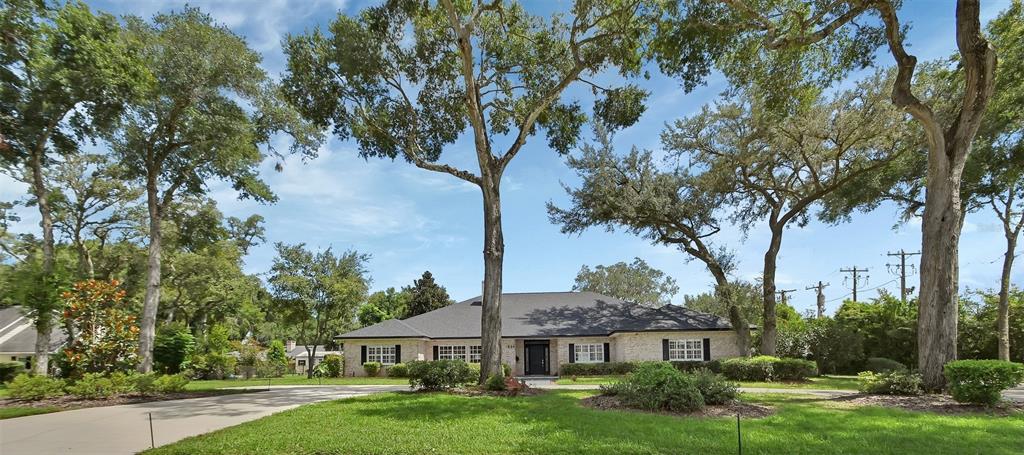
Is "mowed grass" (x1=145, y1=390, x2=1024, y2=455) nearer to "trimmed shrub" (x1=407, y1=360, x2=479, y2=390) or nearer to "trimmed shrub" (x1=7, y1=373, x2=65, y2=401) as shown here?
"trimmed shrub" (x1=407, y1=360, x2=479, y2=390)

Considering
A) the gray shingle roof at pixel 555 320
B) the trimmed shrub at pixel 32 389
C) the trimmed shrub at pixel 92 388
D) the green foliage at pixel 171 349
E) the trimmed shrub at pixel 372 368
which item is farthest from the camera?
the trimmed shrub at pixel 372 368

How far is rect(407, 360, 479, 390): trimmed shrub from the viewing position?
50.6 ft

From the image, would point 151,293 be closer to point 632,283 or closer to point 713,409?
point 713,409

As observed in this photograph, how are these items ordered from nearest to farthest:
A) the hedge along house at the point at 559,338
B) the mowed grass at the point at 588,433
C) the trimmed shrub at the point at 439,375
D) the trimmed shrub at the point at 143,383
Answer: the mowed grass at the point at 588,433
the trimmed shrub at the point at 439,375
the trimmed shrub at the point at 143,383
the hedge along house at the point at 559,338

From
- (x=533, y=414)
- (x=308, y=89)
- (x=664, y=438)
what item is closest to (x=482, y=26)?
(x=308, y=89)

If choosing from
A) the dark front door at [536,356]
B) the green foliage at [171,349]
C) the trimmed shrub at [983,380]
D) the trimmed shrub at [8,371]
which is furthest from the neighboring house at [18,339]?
the trimmed shrub at [983,380]

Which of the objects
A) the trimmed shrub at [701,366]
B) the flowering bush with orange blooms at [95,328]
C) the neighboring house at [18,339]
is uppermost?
the flowering bush with orange blooms at [95,328]

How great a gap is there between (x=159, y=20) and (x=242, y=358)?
20.6 metres

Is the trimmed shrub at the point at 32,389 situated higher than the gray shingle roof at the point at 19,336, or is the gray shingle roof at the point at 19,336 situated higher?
the trimmed shrub at the point at 32,389

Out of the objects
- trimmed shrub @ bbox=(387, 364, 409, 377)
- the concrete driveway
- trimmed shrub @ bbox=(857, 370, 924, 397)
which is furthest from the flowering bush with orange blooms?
trimmed shrub @ bbox=(857, 370, 924, 397)

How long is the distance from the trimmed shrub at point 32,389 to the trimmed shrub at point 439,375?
922 cm

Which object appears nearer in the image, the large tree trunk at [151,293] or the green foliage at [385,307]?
the large tree trunk at [151,293]

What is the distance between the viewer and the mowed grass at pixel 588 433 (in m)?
7.72

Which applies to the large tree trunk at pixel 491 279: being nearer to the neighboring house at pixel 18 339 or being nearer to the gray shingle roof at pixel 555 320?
the gray shingle roof at pixel 555 320
